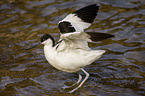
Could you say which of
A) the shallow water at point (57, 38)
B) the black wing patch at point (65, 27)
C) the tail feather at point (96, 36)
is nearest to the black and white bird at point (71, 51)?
the black wing patch at point (65, 27)

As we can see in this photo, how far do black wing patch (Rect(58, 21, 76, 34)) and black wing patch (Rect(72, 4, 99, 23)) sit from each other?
539 mm

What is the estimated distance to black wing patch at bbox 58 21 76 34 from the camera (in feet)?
18.9

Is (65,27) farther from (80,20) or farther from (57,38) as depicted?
(57,38)

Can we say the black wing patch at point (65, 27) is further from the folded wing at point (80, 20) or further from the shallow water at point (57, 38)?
the shallow water at point (57, 38)

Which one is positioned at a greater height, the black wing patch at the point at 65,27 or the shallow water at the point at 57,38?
the black wing patch at the point at 65,27

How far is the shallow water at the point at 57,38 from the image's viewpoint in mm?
6176

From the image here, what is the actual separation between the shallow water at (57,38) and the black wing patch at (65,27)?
1.48m

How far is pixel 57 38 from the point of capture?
9094 mm

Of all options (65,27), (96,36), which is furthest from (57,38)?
(96,36)

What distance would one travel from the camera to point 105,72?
265 inches

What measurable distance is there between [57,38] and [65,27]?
325cm

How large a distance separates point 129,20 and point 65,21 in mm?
4532

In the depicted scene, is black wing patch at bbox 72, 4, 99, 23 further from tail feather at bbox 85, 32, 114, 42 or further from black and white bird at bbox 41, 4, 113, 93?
tail feather at bbox 85, 32, 114, 42

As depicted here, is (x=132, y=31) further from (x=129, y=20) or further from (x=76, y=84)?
(x=76, y=84)
